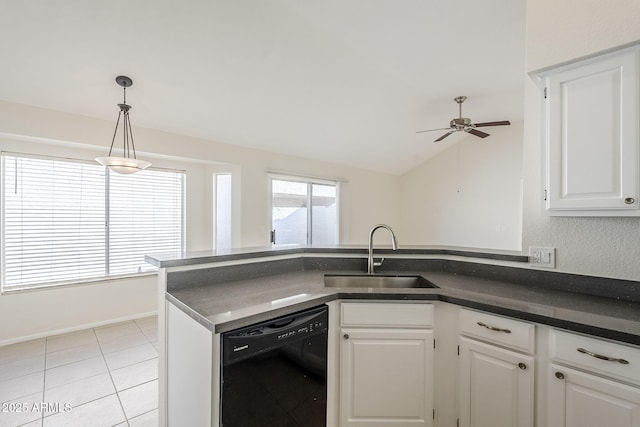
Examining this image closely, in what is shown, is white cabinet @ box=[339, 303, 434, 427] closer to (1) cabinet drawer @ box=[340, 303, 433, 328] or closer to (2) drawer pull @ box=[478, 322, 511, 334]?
(1) cabinet drawer @ box=[340, 303, 433, 328]

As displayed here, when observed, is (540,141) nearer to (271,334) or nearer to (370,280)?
(370,280)

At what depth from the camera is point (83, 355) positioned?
2.70 m

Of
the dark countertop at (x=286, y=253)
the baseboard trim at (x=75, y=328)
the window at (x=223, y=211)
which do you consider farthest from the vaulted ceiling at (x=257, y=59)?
the baseboard trim at (x=75, y=328)

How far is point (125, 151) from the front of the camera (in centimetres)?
325

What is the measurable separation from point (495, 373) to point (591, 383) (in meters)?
0.35

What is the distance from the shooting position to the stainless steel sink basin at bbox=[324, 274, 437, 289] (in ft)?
6.56

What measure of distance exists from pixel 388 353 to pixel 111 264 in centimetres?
367

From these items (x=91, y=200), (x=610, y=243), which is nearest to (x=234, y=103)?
(x=91, y=200)

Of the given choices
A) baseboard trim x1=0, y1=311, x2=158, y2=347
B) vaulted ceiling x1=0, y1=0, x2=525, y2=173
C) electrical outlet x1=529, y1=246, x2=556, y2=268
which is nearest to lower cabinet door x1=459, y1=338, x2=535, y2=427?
electrical outlet x1=529, y1=246, x2=556, y2=268

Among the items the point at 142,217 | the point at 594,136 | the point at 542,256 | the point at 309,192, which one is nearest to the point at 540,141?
the point at 594,136

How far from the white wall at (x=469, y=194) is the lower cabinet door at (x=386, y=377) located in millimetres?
4438

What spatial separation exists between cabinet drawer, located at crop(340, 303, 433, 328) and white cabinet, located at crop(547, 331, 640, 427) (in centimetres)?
54

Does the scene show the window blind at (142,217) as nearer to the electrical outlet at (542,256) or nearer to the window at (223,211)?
the window at (223,211)

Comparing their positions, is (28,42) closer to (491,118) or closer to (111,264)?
(111,264)
